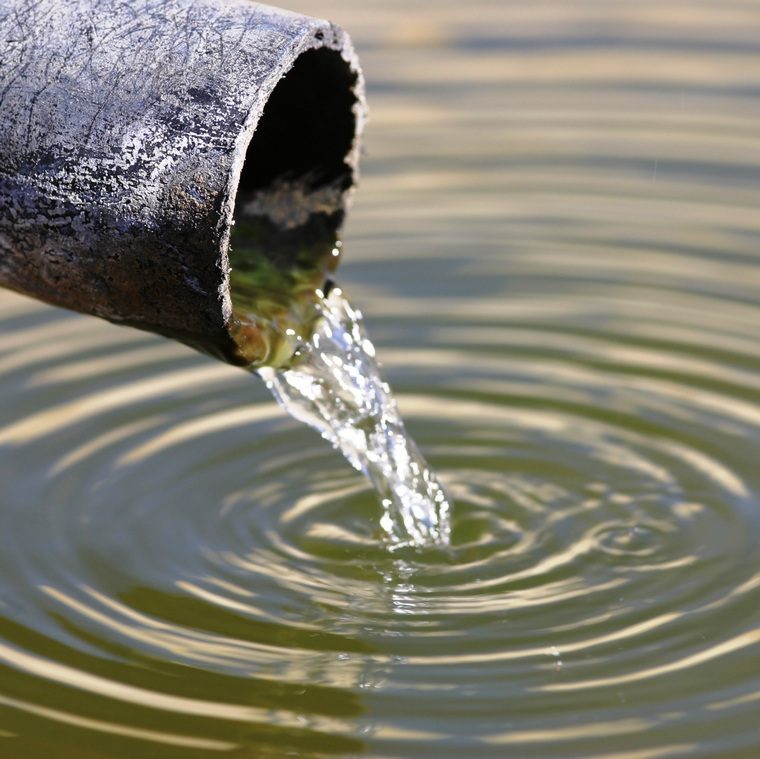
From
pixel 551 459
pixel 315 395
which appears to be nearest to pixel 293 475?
pixel 315 395

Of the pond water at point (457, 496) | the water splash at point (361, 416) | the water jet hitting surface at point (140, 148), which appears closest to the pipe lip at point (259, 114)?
the water jet hitting surface at point (140, 148)

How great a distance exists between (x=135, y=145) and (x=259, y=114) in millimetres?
176

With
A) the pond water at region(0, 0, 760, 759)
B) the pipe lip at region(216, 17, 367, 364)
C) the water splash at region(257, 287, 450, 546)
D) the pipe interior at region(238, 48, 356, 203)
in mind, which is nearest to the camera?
the pipe lip at region(216, 17, 367, 364)

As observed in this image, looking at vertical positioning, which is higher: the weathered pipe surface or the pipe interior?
the pipe interior

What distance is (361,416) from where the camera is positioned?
271cm

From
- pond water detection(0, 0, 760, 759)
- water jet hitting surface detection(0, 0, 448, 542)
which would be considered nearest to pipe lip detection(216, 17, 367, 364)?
water jet hitting surface detection(0, 0, 448, 542)

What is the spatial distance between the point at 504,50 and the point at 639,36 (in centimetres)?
48

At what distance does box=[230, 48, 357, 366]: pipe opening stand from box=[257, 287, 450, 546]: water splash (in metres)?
0.06

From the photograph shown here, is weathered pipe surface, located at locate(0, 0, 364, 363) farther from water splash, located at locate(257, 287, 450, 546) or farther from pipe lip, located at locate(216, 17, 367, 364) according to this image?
water splash, located at locate(257, 287, 450, 546)

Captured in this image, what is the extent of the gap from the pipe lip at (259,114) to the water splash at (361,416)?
13.2 inches

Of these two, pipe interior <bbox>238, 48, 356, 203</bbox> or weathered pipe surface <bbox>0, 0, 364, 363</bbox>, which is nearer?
weathered pipe surface <bbox>0, 0, 364, 363</bbox>

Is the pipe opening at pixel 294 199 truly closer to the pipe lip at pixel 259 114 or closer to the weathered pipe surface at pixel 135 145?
the pipe lip at pixel 259 114

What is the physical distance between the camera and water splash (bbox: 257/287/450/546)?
8.52ft

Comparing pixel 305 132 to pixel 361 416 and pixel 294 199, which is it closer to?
pixel 294 199
